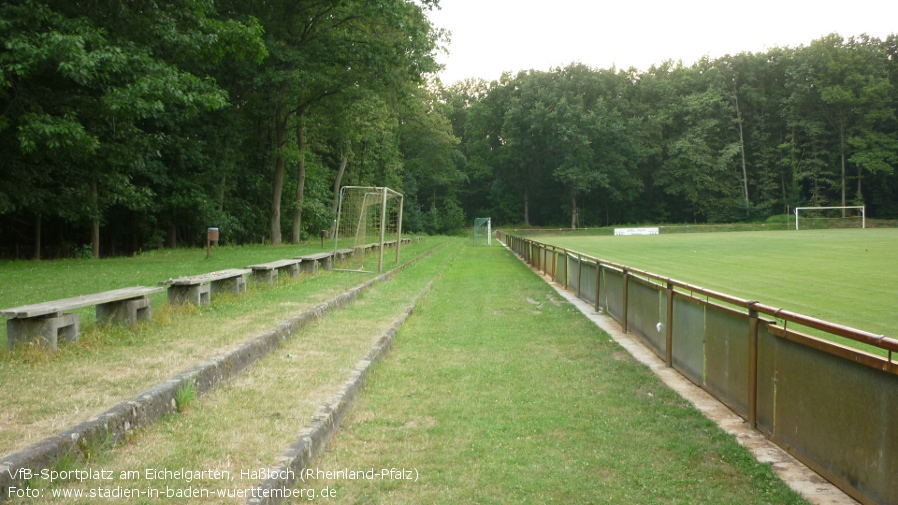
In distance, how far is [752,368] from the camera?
495 cm

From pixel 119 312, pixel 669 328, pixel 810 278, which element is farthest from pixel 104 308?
pixel 810 278

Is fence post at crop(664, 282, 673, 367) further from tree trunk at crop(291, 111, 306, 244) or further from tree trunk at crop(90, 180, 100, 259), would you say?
tree trunk at crop(291, 111, 306, 244)

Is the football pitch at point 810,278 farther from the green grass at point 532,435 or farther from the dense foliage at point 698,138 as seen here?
the dense foliage at point 698,138

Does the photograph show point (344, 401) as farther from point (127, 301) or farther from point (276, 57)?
point (276, 57)

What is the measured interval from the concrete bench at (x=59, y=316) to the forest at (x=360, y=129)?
7989mm

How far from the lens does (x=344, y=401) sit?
524 centimetres

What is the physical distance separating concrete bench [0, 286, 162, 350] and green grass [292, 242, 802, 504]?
2818 millimetres

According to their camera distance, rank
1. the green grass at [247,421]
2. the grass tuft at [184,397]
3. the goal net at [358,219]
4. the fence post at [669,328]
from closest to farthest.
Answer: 1. the green grass at [247,421]
2. the grass tuft at [184,397]
3. the fence post at [669,328]
4. the goal net at [358,219]

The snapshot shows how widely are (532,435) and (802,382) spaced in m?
1.83

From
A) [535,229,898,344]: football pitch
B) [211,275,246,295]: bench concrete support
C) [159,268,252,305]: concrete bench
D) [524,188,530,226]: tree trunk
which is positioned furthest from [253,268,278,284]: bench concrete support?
[524,188,530,226]: tree trunk

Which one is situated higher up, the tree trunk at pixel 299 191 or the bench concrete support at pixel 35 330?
the tree trunk at pixel 299 191

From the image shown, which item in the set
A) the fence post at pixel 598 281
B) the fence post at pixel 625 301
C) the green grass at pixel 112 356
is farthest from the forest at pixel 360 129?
the fence post at pixel 625 301

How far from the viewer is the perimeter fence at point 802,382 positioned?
11.4ft

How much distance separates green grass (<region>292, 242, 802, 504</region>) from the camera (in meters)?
3.94
